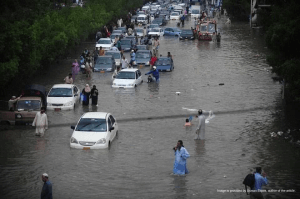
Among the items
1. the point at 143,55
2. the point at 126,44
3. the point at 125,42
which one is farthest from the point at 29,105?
the point at 125,42

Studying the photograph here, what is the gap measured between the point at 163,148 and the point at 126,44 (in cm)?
3651

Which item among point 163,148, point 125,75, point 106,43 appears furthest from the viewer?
point 106,43

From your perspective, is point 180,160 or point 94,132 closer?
point 180,160

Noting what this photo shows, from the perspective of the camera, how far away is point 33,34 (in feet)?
128

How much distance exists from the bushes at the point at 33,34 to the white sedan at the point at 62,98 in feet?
7.82

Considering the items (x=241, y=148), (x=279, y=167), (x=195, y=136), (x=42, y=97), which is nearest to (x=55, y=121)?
(x=42, y=97)

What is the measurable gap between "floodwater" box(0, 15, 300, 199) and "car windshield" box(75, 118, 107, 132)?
36.8 inches

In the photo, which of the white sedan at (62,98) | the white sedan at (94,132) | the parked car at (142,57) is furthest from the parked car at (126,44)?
the white sedan at (94,132)

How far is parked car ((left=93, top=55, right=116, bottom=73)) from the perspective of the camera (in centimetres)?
4875

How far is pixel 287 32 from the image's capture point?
27.2 metres

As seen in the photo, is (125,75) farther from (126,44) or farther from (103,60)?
(126,44)

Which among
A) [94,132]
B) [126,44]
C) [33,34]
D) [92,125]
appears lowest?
[126,44]

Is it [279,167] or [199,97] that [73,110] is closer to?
[199,97]

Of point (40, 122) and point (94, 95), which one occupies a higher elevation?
point (40, 122)
